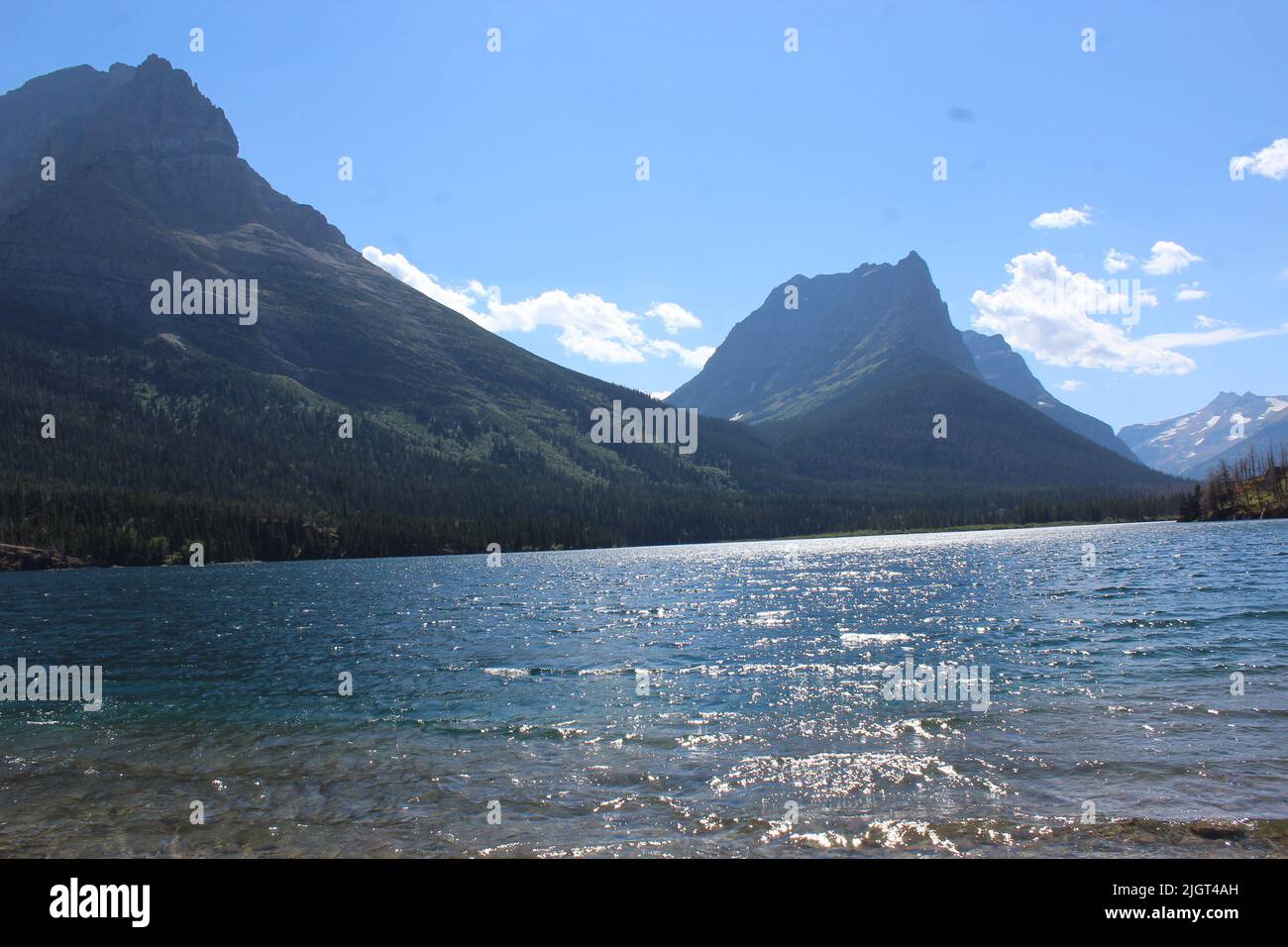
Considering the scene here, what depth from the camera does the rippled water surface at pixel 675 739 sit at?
62.2 feet

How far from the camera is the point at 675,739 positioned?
27.3 metres

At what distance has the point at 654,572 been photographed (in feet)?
450

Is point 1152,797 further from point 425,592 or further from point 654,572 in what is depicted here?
point 654,572

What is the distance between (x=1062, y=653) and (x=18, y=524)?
763 ft

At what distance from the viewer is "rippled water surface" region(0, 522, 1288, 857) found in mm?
18953

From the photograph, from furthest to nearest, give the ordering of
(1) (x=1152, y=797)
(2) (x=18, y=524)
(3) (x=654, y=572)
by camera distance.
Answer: (2) (x=18, y=524)
(3) (x=654, y=572)
(1) (x=1152, y=797)
